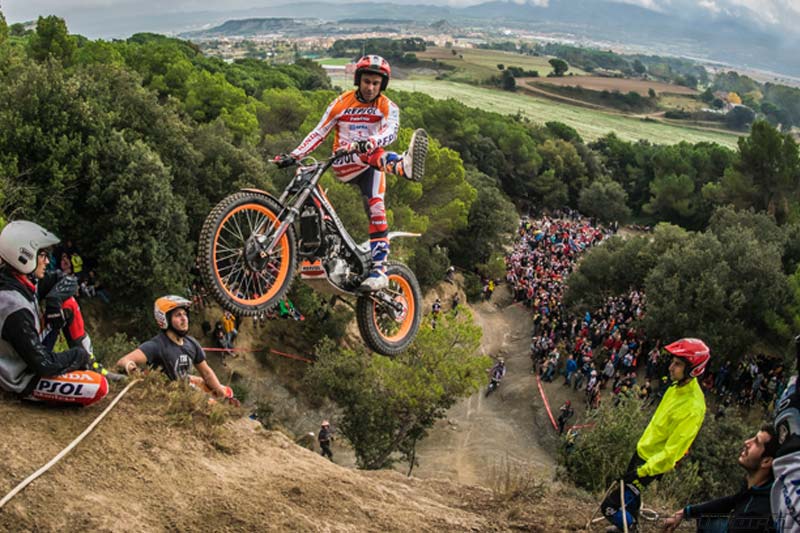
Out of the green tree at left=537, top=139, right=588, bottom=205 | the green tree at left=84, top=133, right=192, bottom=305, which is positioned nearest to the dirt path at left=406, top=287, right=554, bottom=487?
the green tree at left=84, top=133, right=192, bottom=305

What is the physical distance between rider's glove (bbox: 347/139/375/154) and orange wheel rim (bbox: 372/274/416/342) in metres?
2.79

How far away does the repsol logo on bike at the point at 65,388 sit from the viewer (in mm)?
6914

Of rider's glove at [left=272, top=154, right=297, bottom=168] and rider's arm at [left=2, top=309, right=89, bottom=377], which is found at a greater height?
rider's glove at [left=272, top=154, right=297, bottom=168]

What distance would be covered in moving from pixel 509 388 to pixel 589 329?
18.8 feet

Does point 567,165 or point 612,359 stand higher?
point 567,165

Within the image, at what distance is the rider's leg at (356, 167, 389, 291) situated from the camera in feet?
33.4

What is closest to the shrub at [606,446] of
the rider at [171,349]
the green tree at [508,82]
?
the rider at [171,349]

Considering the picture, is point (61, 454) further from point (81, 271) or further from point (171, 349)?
point (81, 271)

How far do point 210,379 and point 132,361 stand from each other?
117 cm

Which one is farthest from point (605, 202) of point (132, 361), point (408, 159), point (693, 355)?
point (132, 361)

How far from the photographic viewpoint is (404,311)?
11727mm

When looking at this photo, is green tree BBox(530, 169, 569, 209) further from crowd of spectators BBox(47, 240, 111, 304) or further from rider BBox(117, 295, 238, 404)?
A: rider BBox(117, 295, 238, 404)

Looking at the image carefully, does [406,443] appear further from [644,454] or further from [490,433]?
[644,454]

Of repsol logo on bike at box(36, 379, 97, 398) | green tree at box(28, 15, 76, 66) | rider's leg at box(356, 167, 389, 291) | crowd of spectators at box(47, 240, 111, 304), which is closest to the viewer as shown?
repsol logo on bike at box(36, 379, 97, 398)
